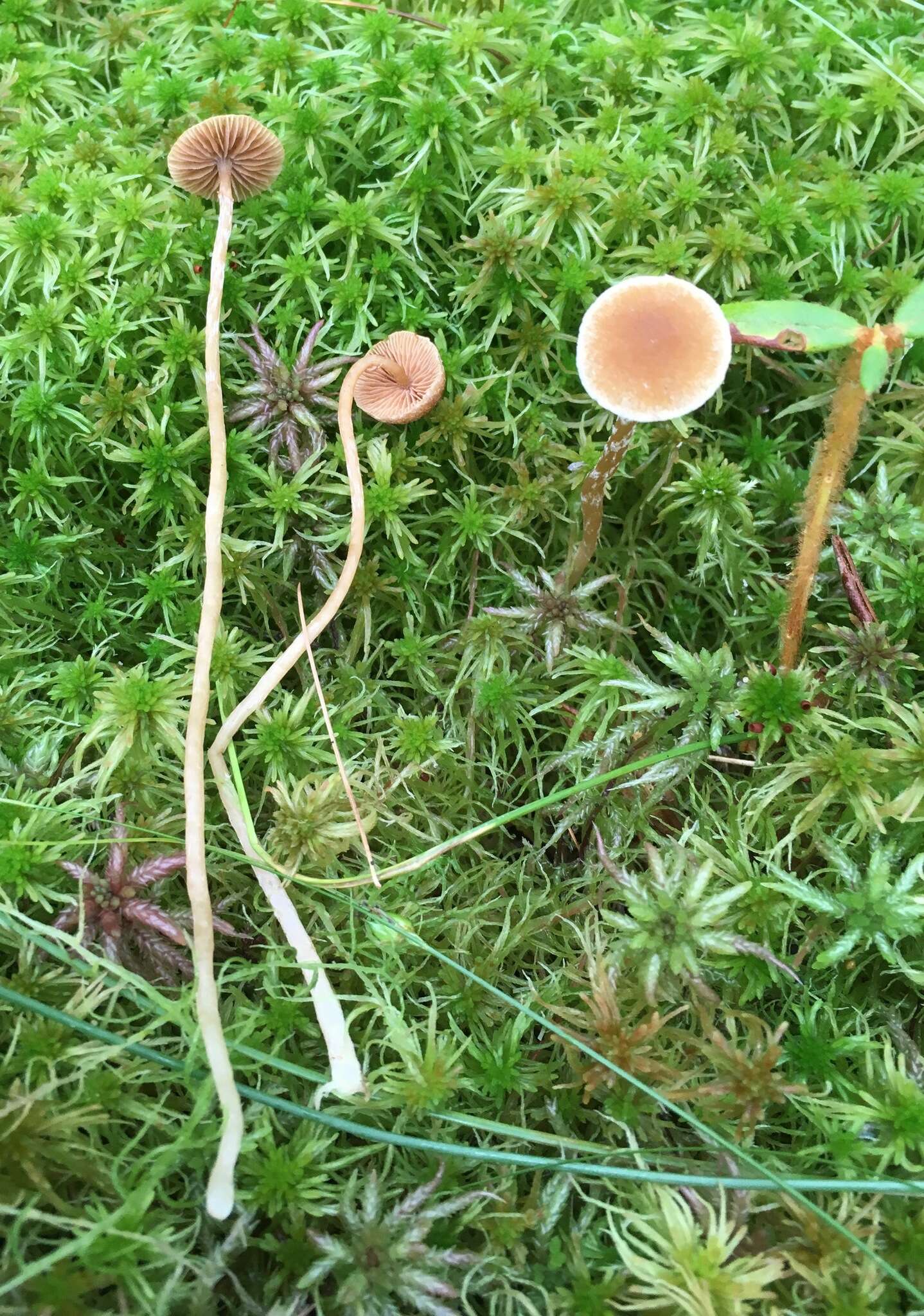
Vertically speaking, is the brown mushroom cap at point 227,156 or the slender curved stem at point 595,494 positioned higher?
the brown mushroom cap at point 227,156

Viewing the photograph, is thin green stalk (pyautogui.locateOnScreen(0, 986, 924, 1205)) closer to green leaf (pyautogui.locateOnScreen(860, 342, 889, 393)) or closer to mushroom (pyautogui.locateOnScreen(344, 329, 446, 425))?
green leaf (pyautogui.locateOnScreen(860, 342, 889, 393))

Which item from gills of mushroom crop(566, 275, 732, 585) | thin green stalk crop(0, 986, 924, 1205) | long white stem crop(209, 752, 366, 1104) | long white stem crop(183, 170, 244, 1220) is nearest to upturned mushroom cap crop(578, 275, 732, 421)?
gills of mushroom crop(566, 275, 732, 585)

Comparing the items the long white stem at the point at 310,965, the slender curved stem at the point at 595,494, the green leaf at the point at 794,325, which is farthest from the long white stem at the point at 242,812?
the green leaf at the point at 794,325

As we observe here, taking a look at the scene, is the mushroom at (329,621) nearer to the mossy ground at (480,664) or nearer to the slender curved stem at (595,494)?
the mossy ground at (480,664)

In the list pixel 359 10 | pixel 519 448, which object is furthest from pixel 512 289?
pixel 359 10

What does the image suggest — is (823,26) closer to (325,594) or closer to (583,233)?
(583,233)
